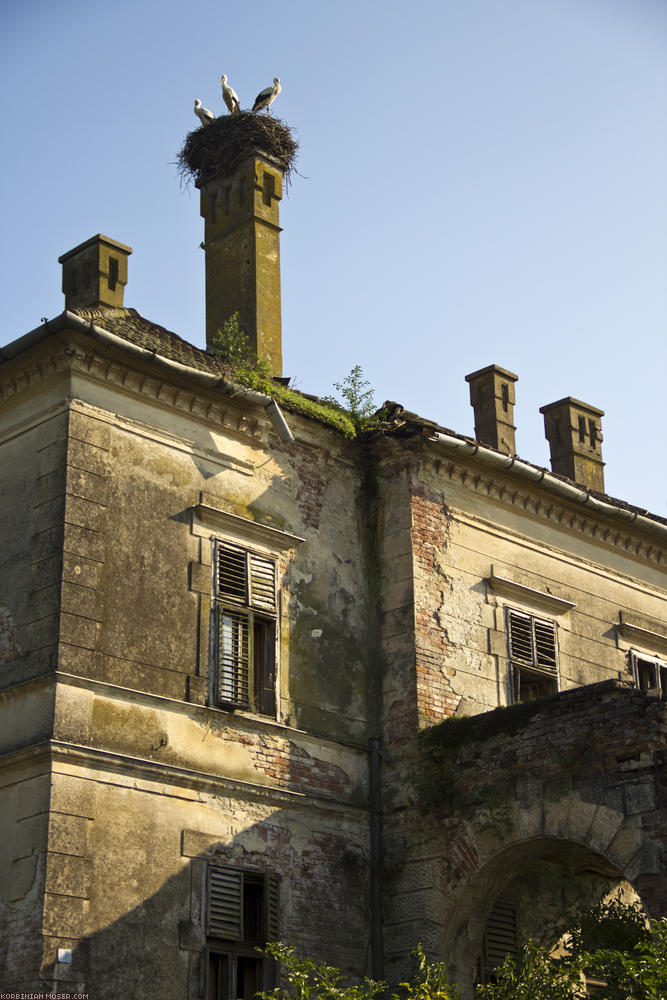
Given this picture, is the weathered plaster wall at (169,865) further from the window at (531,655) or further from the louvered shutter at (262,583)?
the window at (531,655)

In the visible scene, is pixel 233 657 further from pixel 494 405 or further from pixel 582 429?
pixel 582 429

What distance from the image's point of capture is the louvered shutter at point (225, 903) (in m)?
12.1

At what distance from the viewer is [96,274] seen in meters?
14.3

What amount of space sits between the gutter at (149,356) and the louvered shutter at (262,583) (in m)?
1.34

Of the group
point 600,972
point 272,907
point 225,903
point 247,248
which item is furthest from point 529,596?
point 600,972

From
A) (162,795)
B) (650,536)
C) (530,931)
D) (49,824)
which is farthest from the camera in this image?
(650,536)

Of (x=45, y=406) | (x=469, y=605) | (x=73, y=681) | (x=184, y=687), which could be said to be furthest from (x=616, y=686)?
(x=45, y=406)

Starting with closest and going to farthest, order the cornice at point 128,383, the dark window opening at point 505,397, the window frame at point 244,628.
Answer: the cornice at point 128,383 → the window frame at point 244,628 → the dark window opening at point 505,397

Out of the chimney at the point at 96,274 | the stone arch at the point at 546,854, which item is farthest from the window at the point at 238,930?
the chimney at the point at 96,274

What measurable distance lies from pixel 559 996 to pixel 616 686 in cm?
326

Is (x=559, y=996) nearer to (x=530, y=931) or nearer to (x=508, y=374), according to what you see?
(x=530, y=931)

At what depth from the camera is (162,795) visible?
12000 mm

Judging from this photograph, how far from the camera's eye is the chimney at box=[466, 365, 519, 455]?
17906 mm

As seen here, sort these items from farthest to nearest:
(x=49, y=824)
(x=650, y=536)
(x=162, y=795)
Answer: (x=650, y=536) → (x=162, y=795) → (x=49, y=824)
